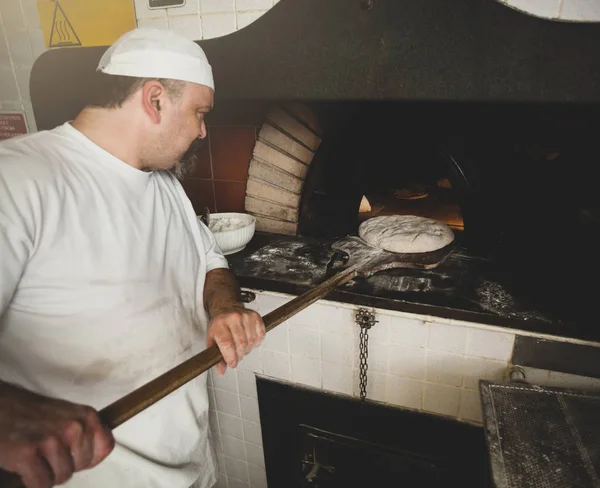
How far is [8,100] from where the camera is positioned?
2.37 meters

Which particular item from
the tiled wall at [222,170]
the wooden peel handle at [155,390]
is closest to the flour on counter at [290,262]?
the tiled wall at [222,170]

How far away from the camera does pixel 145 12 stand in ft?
5.99

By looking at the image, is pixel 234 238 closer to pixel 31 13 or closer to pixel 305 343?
pixel 305 343

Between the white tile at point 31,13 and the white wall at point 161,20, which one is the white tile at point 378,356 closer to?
the white wall at point 161,20

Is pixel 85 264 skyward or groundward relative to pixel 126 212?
groundward

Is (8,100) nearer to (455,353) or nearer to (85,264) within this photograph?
(85,264)

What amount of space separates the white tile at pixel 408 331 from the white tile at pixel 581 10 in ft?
3.85

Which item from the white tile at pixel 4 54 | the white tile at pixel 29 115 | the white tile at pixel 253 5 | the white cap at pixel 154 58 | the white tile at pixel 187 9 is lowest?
the white tile at pixel 29 115

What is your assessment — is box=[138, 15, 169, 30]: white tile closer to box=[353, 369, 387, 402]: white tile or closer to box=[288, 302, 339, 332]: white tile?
box=[288, 302, 339, 332]: white tile

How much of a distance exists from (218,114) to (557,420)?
2.10 metres

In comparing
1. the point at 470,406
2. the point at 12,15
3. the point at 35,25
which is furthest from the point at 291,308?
the point at 12,15

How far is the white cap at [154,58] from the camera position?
4.23 feet

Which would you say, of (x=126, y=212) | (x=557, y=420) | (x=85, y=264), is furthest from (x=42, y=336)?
(x=557, y=420)

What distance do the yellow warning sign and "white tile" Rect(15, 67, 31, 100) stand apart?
10.8 inches
